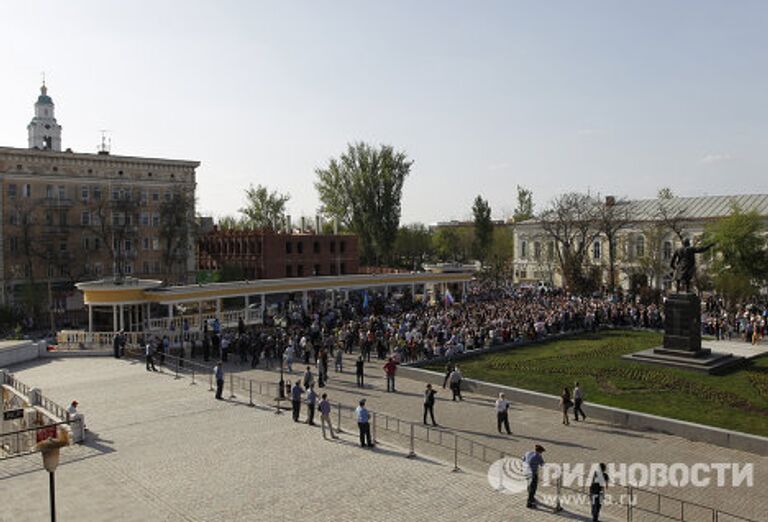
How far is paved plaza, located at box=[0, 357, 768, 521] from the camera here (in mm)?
13773

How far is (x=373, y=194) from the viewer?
3120 inches

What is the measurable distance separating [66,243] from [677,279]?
49.8m

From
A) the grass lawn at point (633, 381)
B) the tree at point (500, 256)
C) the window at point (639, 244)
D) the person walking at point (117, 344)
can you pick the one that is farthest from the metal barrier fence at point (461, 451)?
the tree at point (500, 256)

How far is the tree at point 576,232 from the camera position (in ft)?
200

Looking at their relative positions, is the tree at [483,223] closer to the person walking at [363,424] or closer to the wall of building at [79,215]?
the wall of building at [79,215]

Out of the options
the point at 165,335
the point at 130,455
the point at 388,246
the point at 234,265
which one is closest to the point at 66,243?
the point at 234,265

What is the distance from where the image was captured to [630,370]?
27.8 metres

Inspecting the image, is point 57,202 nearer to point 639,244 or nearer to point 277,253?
point 277,253

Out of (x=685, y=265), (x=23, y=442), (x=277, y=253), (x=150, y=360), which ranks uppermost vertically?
(x=277, y=253)

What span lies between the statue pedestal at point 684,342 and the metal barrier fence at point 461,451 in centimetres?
1370

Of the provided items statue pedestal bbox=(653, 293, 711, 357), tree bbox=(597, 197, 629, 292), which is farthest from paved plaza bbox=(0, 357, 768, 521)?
tree bbox=(597, 197, 629, 292)

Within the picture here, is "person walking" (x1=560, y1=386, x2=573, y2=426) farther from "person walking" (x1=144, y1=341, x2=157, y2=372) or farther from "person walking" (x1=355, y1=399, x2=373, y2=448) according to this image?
"person walking" (x1=144, y1=341, x2=157, y2=372)

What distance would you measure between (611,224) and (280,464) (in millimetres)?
56043

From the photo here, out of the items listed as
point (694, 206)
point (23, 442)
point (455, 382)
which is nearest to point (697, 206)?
point (694, 206)
